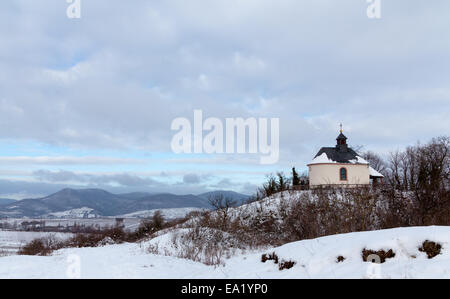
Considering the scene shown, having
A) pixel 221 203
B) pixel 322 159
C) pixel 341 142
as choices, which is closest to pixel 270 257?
pixel 221 203

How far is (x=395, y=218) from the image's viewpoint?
53.9ft

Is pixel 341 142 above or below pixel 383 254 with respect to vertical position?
above

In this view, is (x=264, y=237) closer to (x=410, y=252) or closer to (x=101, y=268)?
(x=101, y=268)

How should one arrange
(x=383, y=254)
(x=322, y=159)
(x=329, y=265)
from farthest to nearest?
(x=322, y=159)
(x=329, y=265)
(x=383, y=254)

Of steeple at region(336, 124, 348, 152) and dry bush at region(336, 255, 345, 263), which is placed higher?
steeple at region(336, 124, 348, 152)

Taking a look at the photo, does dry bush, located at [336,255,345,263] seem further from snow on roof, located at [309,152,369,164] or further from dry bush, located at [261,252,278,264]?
snow on roof, located at [309,152,369,164]

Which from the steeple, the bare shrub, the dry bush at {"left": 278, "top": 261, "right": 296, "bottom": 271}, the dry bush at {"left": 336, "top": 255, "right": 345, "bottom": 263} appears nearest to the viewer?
the bare shrub

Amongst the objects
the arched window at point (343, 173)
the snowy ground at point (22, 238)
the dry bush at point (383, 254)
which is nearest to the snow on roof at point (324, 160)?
the arched window at point (343, 173)

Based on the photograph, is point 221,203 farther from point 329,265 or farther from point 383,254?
point 383,254

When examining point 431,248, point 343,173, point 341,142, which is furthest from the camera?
point 341,142

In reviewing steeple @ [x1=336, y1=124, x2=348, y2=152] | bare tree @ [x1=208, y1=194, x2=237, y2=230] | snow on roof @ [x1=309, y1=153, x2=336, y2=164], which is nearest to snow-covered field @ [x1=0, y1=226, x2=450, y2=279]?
bare tree @ [x1=208, y1=194, x2=237, y2=230]

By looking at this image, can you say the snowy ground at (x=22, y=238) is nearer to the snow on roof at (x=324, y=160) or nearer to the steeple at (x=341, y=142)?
the snow on roof at (x=324, y=160)

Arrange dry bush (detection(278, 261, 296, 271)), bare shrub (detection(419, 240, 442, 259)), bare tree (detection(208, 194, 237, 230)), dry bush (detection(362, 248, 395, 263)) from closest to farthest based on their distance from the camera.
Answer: bare shrub (detection(419, 240, 442, 259)) → dry bush (detection(362, 248, 395, 263)) → dry bush (detection(278, 261, 296, 271)) → bare tree (detection(208, 194, 237, 230))
